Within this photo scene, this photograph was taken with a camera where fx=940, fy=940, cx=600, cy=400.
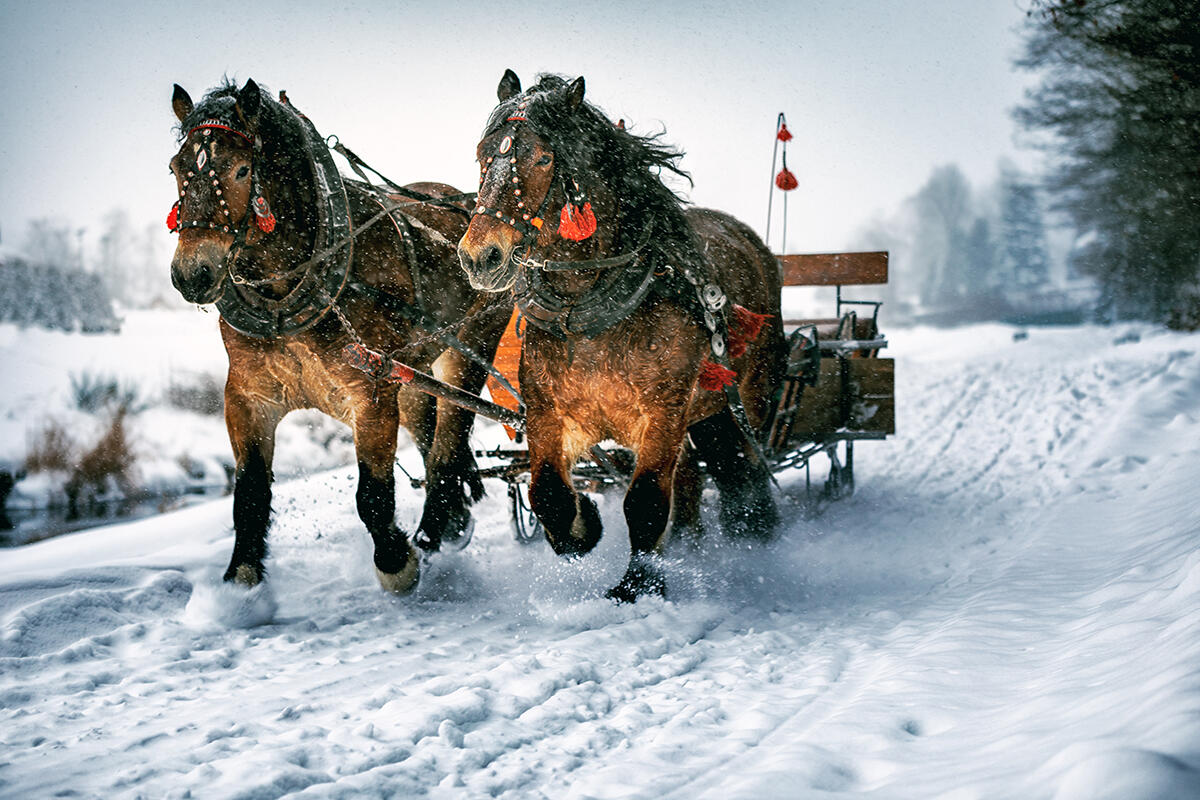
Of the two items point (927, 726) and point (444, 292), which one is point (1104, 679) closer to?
point (927, 726)

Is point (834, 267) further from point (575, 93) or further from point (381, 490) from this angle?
point (381, 490)

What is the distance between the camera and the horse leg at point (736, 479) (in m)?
5.79

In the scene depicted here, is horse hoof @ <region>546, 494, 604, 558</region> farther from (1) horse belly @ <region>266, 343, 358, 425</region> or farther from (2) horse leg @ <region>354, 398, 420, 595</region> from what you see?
(1) horse belly @ <region>266, 343, 358, 425</region>

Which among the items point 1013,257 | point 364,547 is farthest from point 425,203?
point 1013,257

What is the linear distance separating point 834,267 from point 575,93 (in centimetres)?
387

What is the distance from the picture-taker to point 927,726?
2.60 meters

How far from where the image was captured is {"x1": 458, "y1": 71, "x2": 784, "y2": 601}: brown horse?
3816 millimetres

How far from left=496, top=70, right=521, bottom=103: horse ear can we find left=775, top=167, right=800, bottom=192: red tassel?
9.32ft

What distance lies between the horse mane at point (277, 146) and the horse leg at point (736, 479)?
105 inches

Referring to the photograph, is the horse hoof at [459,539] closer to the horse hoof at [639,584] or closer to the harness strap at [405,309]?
the harness strap at [405,309]

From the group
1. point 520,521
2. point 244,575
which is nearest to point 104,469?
point 520,521

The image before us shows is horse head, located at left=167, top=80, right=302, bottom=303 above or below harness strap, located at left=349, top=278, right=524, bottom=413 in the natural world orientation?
above

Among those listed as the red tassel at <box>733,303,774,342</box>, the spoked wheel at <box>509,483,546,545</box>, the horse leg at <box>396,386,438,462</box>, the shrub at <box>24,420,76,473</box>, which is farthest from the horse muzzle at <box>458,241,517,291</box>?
the shrub at <box>24,420,76,473</box>

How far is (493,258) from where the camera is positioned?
3.61 metres
